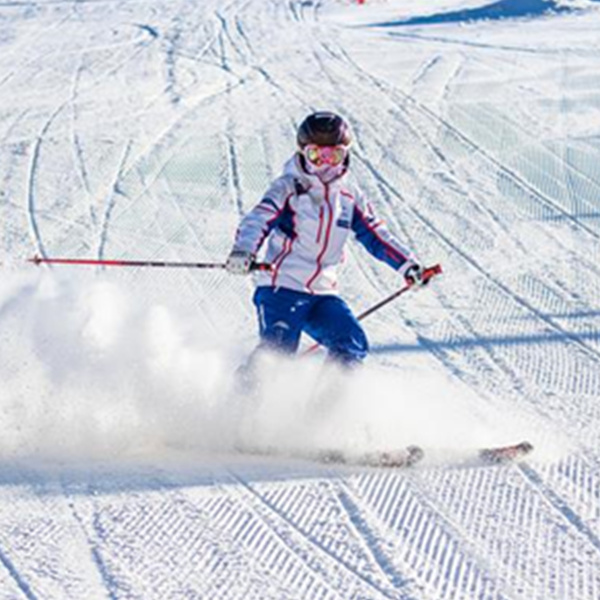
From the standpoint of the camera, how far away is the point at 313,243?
6.23 metres

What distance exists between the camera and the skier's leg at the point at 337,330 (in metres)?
6.20

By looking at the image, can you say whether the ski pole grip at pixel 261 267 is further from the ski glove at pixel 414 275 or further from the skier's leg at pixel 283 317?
the ski glove at pixel 414 275

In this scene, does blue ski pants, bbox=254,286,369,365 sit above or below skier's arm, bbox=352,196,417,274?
below

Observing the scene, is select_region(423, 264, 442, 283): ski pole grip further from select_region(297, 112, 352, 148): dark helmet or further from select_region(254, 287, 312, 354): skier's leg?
select_region(297, 112, 352, 148): dark helmet

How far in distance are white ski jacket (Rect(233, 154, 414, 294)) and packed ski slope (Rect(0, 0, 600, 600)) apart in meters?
0.46

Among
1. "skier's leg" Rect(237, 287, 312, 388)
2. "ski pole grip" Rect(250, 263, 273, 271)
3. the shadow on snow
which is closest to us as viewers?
"ski pole grip" Rect(250, 263, 273, 271)

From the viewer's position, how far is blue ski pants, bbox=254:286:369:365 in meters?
6.21

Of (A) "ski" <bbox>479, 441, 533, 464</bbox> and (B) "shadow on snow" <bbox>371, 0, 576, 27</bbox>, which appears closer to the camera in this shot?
(A) "ski" <bbox>479, 441, 533, 464</bbox>

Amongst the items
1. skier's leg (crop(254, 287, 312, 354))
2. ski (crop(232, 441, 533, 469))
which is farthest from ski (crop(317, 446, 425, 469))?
skier's leg (crop(254, 287, 312, 354))

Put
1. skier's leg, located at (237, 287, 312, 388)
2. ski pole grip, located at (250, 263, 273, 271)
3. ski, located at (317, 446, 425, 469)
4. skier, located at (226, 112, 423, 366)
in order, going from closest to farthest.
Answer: ski, located at (317, 446, 425, 469) → ski pole grip, located at (250, 263, 273, 271) → skier, located at (226, 112, 423, 366) → skier's leg, located at (237, 287, 312, 388)

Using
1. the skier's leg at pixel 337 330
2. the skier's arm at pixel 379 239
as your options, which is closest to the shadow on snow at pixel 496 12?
the skier's arm at pixel 379 239

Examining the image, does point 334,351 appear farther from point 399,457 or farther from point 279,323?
point 399,457

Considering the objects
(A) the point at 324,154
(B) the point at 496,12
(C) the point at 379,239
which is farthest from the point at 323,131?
(B) the point at 496,12

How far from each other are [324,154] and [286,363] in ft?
3.41
